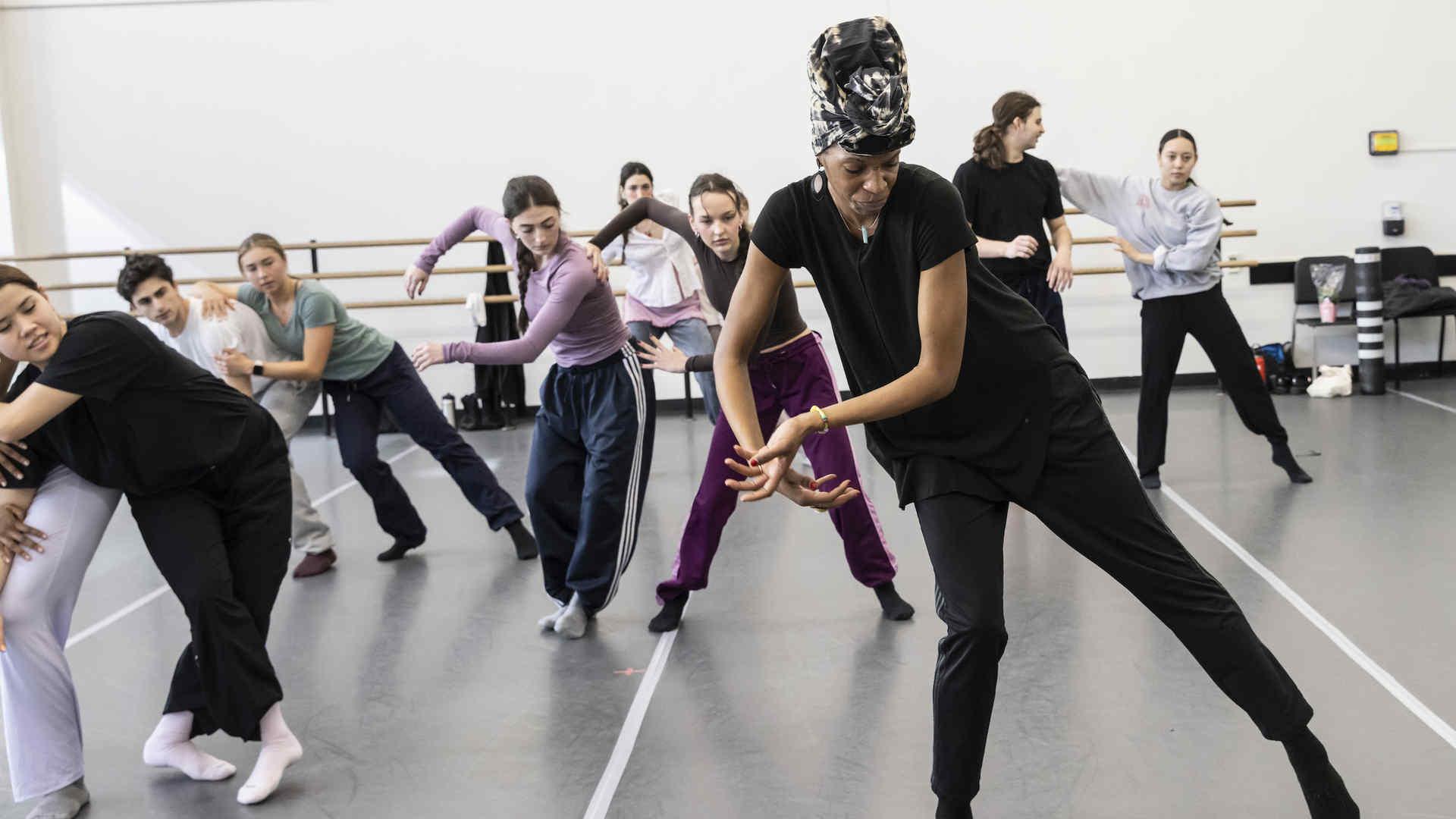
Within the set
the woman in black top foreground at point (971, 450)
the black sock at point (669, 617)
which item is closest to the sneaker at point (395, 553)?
the black sock at point (669, 617)

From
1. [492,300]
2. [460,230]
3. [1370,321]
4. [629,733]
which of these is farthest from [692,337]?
[1370,321]

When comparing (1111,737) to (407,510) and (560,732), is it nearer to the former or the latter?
(560,732)

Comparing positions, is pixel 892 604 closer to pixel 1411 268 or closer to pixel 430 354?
pixel 430 354

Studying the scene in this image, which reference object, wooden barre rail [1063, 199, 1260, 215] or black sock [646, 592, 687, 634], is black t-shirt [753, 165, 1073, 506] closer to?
black sock [646, 592, 687, 634]

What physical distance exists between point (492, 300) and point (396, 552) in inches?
134

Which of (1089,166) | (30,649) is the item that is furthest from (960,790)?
(1089,166)

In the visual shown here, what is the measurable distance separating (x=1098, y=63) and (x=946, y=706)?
753cm

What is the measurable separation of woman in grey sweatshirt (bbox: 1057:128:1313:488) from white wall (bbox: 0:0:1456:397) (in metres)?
3.43

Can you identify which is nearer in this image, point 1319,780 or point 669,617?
point 1319,780

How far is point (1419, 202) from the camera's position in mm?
8930

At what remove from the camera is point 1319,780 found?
2.29 m

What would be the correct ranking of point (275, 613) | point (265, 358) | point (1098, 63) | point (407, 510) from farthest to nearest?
point (1098, 63) → point (407, 510) → point (265, 358) → point (275, 613)

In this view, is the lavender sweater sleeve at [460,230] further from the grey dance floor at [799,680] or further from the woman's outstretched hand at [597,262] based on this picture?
the grey dance floor at [799,680]

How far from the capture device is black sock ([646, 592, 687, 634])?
4.05m
